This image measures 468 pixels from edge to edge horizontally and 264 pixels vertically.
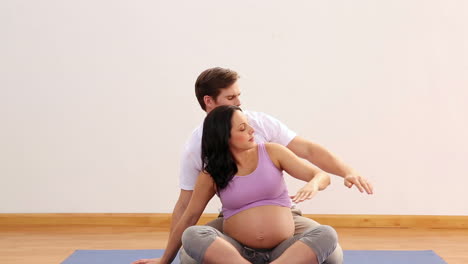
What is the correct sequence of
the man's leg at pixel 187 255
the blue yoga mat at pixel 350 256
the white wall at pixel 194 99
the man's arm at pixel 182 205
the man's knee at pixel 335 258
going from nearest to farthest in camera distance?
the man's knee at pixel 335 258 < the man's leg at pixel 187 255 < the man's arm at pixel 182 205 < the blue yoga mat at pixel 350 256 < the white wall at pixel 194 99

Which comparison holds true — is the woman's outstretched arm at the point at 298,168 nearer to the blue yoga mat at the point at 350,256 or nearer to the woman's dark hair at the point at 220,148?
the woman's dark hair at the point at 220,148

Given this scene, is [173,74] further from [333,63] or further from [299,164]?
[299,164]

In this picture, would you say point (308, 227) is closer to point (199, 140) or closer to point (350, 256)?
point (199, 140)

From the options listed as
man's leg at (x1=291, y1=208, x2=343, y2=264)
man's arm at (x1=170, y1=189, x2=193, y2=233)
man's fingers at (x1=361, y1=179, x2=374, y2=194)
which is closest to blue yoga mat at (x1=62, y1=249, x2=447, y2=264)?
man's arm at (x1=170, y1=189, x2=193, y2=233)

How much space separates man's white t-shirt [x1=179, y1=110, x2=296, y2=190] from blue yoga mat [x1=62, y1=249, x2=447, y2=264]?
54 cm

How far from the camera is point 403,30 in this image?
4613mm

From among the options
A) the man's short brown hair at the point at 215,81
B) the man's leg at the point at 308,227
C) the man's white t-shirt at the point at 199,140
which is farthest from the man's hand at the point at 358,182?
the man's short brown hair at the point at 215,81

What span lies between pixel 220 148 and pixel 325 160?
50 centimetres

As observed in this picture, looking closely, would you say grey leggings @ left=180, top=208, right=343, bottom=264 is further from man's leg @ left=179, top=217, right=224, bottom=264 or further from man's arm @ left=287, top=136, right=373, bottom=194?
man's arm @ left=287, top=136, right=373, bottom=194

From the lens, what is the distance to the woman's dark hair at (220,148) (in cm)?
275

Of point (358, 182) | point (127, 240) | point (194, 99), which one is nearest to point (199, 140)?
point (358, 182)

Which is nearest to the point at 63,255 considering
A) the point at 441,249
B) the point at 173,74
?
→ the point at 173,74

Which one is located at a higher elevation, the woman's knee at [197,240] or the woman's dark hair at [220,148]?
the woman's dark hair at [220,148]

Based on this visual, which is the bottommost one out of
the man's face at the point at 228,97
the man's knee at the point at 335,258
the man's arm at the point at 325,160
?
the man's knee at the point at 335,258
